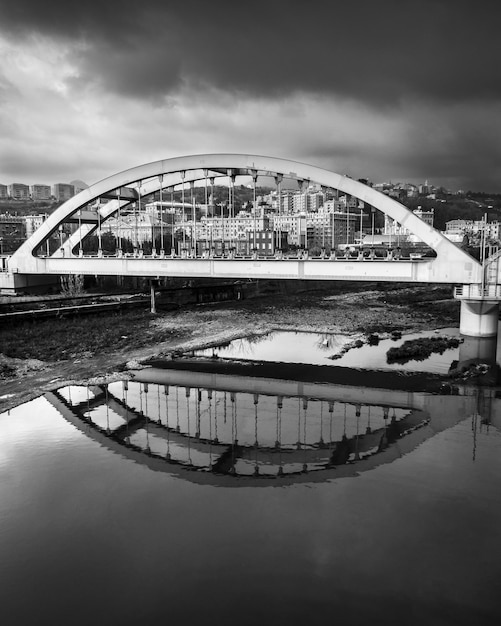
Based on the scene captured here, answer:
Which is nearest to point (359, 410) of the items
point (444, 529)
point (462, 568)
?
point (444, 529)

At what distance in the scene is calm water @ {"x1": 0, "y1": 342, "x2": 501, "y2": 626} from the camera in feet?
32.7

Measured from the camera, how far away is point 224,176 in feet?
152

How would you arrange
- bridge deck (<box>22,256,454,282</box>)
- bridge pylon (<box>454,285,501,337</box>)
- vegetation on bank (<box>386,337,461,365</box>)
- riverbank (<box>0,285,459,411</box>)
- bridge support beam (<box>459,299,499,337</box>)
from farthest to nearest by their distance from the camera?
bridge deck (<box>22,256,454,282</box>), bridge support beam (<box>459,299,499,337</box>), bridge pylon (<box>454,285,501,337</box>), vegetation on bank (<box>386,337,461,365</box>), riverbank (<box>0,285,459,411</box>)

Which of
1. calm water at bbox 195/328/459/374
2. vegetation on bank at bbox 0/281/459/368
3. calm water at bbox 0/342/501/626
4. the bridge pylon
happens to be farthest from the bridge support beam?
calm water at bbox 0/342/501/626

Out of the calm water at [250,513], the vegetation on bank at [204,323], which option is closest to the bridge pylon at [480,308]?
the vegetation on bank at [204,323]

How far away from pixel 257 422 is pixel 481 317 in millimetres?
21977

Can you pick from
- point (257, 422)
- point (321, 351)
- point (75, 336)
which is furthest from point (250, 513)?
point (75, 336)

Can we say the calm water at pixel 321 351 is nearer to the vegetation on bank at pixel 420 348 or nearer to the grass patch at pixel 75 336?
the vegetation on bank at pixel 420 348

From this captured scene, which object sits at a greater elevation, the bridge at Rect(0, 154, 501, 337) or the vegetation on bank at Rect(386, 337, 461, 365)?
the bridge at Rect(0, 154, 501, 337)

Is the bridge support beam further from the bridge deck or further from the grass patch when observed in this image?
the grass patch

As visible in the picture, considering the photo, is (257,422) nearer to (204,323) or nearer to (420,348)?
(420,348)

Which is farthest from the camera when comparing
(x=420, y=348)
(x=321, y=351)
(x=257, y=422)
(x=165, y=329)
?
(x=165, y=329)

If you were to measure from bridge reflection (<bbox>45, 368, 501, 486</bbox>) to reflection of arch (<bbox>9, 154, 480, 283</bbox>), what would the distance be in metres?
12.5

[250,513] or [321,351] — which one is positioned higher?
[321,351]
